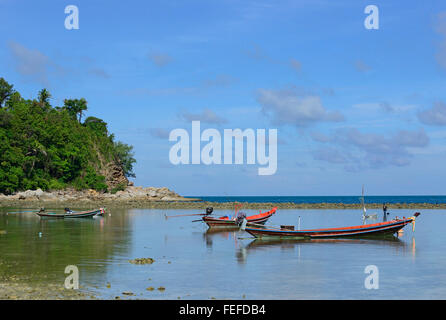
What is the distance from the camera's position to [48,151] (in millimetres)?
112375

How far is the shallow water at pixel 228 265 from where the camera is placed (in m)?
19.7

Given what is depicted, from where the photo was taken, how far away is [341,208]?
349 ft

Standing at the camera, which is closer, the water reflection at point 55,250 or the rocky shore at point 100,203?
the water reflection at point 55,250

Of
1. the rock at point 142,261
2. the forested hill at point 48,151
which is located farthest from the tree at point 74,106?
the rock at point 142,261

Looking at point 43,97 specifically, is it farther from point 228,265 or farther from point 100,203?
point 228,265

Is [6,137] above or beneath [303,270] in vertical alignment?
above

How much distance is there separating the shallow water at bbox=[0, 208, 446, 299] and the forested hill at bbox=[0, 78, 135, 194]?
68257mm

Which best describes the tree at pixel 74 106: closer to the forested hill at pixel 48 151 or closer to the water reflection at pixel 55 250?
the forested hill at pixel 48 151

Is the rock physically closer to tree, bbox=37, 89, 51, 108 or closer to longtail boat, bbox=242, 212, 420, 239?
longtail boat, bbox=242, 212, 420, 239

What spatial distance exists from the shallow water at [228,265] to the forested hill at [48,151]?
68257mm

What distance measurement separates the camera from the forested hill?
10444 centimetres
